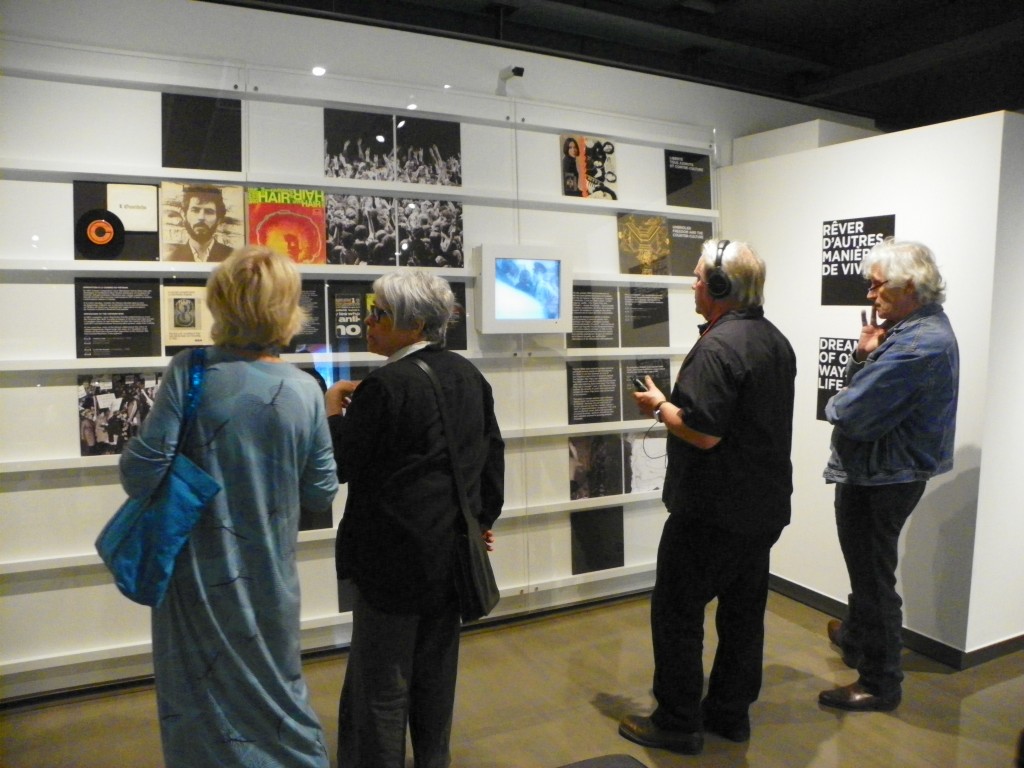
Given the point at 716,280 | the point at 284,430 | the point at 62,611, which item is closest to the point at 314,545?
the point at 62,611

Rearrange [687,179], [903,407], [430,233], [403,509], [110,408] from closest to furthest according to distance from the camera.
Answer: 1. [403,509]
2. [903,407]
3. [110,408]
4. [430,233]
5. [687,179]

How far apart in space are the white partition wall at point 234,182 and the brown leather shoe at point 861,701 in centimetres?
134

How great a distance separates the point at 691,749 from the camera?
2.66 m

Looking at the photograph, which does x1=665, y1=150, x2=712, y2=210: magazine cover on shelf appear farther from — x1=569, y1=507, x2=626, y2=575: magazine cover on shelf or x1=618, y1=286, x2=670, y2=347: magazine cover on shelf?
x1=569, y1=507, x2=626, y2=575: magazine cover on shelf

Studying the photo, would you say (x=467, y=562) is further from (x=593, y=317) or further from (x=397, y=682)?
(x=593, y=317)

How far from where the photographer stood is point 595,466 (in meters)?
4.07

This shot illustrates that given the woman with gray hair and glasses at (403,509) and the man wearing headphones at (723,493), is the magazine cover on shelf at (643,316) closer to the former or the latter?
the man wearing headphones at (723,493)

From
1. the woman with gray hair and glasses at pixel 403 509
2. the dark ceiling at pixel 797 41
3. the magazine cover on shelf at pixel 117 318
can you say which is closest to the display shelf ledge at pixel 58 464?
the magazine cover on shelf at pixel 117 318

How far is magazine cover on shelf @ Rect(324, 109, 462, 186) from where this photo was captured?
3.37 meters

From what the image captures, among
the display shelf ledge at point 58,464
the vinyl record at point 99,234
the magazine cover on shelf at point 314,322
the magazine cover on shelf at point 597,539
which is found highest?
the vinyl record at point 99,234

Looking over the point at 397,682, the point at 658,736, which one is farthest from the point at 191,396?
the point at 658,736

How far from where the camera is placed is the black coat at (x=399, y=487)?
6.69 feet

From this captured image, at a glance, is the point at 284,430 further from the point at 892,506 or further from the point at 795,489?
the point at 795,489

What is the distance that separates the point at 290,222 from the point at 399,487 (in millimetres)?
1693
